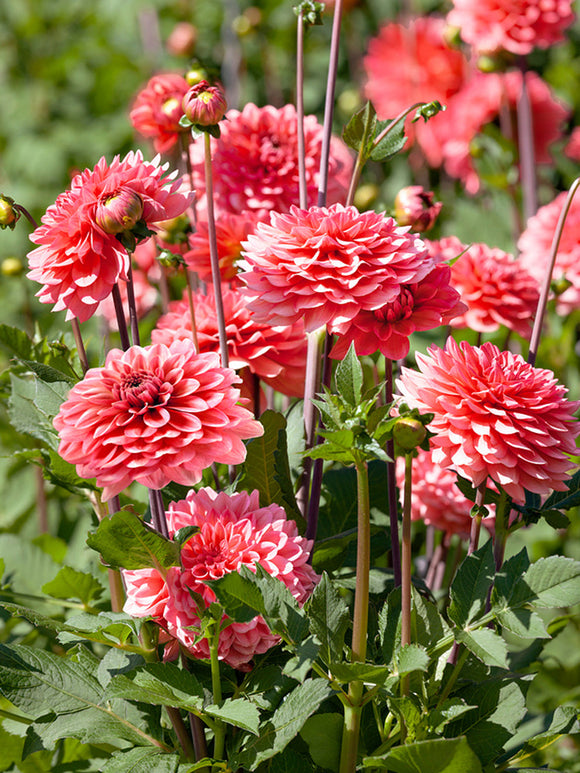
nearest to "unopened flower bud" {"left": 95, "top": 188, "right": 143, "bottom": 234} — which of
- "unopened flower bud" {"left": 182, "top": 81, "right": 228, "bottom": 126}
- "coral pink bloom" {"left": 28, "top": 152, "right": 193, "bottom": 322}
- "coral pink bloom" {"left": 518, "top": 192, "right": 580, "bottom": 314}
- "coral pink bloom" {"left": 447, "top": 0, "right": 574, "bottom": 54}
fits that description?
"coral pink bloom" {"left": 28, "top": 152, "right": 193, "bottom": 322}

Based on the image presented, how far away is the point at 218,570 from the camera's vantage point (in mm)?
551

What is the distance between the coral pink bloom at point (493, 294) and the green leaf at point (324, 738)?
0.42 m

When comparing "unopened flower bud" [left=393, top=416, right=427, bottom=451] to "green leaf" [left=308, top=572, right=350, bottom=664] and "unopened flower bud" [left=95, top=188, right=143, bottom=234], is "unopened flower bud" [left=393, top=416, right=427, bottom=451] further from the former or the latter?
"unopened flower bud" [left=95, top=188, right=143, bottom=234]

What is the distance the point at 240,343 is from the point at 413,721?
33 cm

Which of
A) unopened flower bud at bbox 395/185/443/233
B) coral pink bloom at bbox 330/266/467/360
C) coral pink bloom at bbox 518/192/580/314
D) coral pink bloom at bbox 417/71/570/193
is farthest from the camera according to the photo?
coral pink bloom at bbox 417/71/570/193

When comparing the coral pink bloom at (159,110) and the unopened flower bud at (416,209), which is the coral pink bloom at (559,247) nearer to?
the unopened flower bud at (416,209)

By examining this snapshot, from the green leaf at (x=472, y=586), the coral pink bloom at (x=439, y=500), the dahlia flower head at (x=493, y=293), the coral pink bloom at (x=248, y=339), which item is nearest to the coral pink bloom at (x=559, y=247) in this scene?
the dahlia flower head at (x=493, y=293)

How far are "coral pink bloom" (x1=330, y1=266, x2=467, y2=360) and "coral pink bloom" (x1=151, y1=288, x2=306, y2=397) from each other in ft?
0.39

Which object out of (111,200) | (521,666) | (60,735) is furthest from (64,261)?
(521,666)

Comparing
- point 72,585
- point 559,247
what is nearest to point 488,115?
point 559,247

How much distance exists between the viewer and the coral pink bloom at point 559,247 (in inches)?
41.5

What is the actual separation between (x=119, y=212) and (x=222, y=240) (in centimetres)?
29

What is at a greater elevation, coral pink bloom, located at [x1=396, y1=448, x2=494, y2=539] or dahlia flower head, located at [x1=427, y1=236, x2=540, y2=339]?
dahlia flower head, located at [x1=427, y1=236, x2=540, y2=339]

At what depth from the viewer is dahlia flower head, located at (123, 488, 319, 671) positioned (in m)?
0.55
